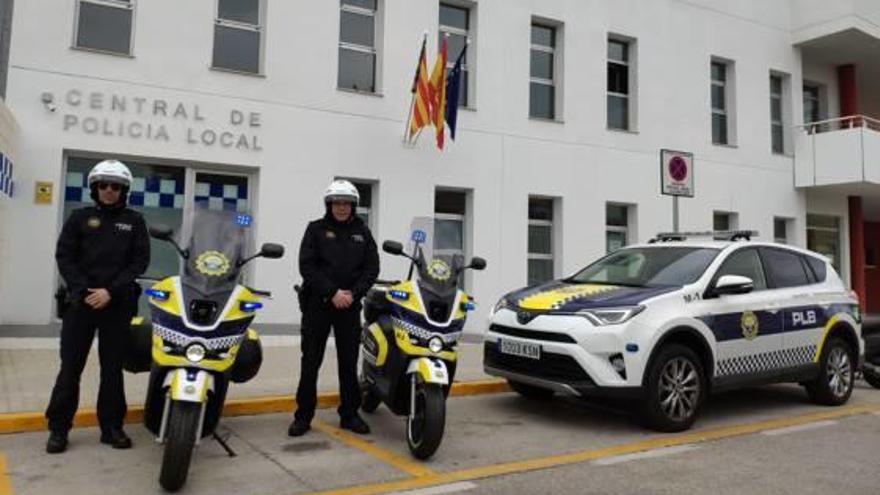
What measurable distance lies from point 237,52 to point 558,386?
7.90 m

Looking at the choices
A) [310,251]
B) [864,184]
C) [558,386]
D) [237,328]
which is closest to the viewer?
[237,328]

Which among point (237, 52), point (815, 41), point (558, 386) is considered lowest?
point (558, 386)

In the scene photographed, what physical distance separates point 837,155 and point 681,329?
12996mm

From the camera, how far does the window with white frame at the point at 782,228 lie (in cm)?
1773

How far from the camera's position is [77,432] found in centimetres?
595

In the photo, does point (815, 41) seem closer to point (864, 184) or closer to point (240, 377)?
point (864, 184)

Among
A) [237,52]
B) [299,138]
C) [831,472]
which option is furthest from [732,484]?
[237,52]

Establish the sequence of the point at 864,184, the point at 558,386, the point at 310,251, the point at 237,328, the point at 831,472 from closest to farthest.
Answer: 1. the point at 237,328
2. the point at 831,472
3. the point at 310,251
4. the point at 558,386
5. the point at 864,184

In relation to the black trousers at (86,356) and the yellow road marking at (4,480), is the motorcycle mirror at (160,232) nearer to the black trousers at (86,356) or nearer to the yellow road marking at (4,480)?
the black trousers at (86,356)

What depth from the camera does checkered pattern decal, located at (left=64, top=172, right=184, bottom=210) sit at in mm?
10312

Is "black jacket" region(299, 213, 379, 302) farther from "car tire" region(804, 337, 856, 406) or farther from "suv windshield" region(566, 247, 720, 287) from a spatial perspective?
"car tire" region(804, 337, 856, 406)

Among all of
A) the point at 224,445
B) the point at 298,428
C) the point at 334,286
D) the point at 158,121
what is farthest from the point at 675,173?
the point at 158,121

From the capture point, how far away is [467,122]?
12.9m

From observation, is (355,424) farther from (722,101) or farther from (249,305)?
(722,101)
